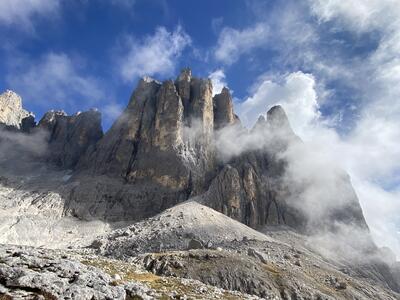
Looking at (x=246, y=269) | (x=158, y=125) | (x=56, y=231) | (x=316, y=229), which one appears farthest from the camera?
(x=158, y=125)

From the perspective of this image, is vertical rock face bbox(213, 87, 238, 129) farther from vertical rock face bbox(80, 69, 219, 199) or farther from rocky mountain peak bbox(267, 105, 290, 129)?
rocky mountain peak bbox(267, 105, 290, 129)

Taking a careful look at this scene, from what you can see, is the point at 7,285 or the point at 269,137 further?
the point at 269,137

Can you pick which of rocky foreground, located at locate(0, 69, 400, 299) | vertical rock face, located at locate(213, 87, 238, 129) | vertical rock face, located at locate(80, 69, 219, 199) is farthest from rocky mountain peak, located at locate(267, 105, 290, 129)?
vertical rock face, located at locate(80, 69, 219, 199)

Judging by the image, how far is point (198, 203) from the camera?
445ft

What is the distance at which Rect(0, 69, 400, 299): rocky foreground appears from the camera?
7725 centimetres

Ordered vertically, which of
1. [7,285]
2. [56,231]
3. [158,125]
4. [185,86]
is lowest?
[7,285]

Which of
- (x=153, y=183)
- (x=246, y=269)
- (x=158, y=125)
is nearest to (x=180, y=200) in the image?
(x=153, y=183)

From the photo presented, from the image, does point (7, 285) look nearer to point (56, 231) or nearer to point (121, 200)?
point (56, 231)

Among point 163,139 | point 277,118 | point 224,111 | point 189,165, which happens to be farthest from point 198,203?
point 277,118

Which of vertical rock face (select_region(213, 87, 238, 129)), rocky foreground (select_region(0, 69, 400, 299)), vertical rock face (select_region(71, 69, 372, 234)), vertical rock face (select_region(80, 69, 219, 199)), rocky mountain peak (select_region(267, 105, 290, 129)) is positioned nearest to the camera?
rocky foreground (select_region(0, 69, 400, 299))

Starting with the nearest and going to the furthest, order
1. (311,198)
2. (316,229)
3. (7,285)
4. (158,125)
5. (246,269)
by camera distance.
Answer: (7,285) → (246,269) → (316,229) → (311,198) → (158,125)

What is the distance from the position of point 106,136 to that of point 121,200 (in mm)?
47811

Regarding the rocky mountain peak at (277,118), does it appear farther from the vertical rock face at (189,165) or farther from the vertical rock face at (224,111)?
the vertical rock face at (224,111)

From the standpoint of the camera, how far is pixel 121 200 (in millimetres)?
156000
